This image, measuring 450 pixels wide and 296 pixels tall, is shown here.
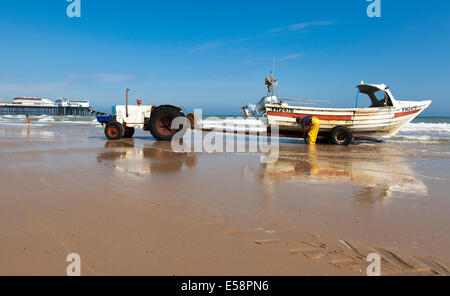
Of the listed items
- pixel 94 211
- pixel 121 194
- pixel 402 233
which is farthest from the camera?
pixel 121 194

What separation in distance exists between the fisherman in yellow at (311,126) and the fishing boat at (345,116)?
0.34 meters

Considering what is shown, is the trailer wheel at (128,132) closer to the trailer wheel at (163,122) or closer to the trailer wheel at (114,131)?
the trailer wheel at (114,131)

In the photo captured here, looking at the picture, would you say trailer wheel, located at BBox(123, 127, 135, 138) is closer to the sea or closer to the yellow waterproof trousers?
the yellow waterproof trousers

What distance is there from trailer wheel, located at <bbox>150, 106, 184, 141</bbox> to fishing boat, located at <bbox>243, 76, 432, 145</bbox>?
368 centimetres

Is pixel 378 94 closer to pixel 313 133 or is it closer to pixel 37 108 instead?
pixel 313 133

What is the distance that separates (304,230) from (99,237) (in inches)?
70.3

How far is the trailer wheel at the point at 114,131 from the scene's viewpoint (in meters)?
11.3

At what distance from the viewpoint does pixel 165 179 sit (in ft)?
15.5

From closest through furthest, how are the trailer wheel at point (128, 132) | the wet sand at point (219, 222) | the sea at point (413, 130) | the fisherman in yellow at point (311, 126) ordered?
the wet sand at point (219, 222) → the fisherman in yellow at point (311, 126) → the trailer wheel at point (128, 132) → the sea at point (413, 130)

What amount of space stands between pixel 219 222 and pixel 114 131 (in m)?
9.59


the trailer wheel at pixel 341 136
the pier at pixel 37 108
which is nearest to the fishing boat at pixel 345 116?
the trailer wheel at pixel 341 136

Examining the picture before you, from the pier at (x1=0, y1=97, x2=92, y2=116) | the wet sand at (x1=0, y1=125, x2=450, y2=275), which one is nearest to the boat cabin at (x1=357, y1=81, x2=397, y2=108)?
the wet sand at (x1=0, y1=125, x2=450, y2=275)
